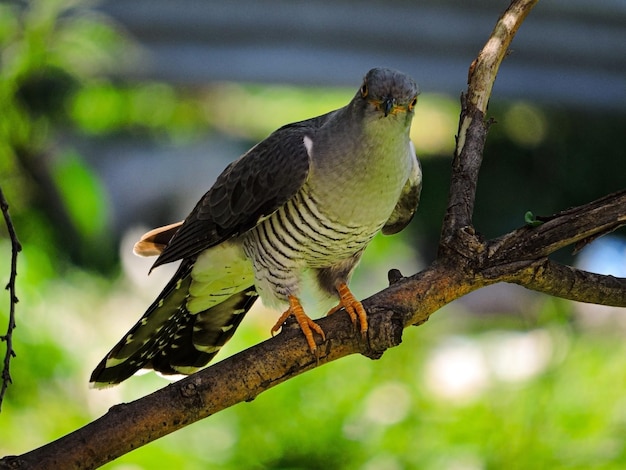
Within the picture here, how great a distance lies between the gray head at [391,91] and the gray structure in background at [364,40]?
215cm

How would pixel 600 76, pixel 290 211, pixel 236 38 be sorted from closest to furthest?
pixel 290 211, pixel 236 38, pixel 600 76

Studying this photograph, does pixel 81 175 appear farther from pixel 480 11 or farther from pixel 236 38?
pixel 480 11

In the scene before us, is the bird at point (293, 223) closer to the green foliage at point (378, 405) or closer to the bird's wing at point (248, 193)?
the bird's wing at point (248, 193)

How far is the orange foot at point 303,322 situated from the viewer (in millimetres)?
2133

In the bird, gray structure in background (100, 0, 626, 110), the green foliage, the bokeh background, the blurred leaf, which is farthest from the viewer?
the blurred leaf

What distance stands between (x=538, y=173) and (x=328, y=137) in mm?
3608

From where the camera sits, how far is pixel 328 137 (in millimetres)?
2568

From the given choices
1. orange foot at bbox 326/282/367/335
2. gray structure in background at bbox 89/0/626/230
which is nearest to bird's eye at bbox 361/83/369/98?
orange foot at bbox 326/282/367/335

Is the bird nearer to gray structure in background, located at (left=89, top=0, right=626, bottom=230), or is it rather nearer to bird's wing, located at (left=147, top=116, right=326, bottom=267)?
bird's wing, located at (left=147, top=116, right=326, bottom=267)

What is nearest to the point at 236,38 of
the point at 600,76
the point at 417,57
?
the point at 417,57

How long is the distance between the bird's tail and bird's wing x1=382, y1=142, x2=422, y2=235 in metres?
0.55

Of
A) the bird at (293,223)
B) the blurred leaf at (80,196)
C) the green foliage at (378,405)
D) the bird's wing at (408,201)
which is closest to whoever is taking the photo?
the bird at (293,223)

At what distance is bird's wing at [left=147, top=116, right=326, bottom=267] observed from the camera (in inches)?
98.9

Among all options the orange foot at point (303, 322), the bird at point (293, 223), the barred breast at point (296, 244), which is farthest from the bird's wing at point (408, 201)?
the orange foot at point (303, 322)
